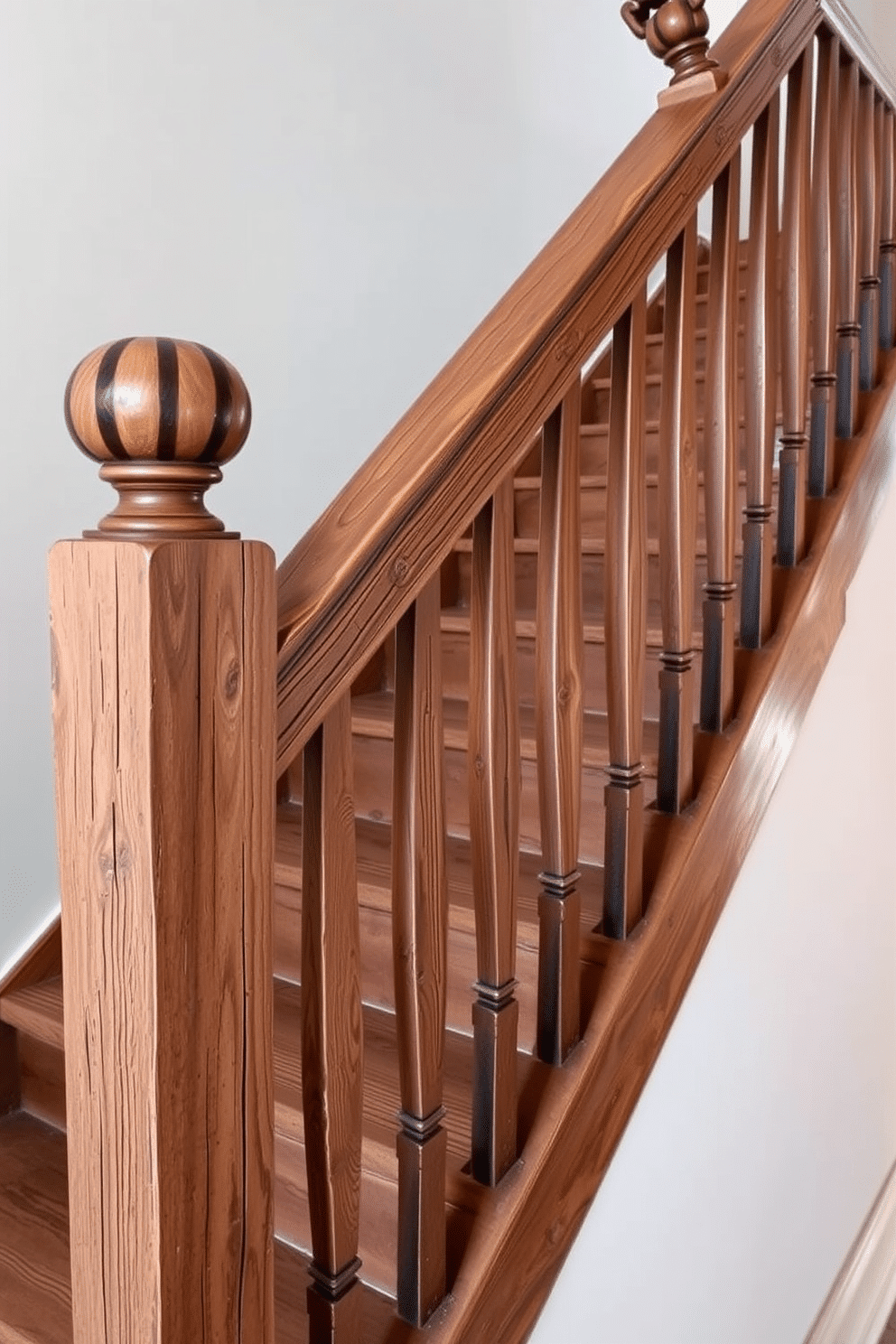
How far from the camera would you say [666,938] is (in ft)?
3.96

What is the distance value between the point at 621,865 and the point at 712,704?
0.89ft

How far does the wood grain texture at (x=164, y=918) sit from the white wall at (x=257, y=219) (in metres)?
1.22

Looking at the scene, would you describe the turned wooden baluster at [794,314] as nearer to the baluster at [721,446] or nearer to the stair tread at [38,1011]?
the baluster at [721,446]

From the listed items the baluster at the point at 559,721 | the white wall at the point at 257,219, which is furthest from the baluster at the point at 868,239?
the white wall at the point at 257,219

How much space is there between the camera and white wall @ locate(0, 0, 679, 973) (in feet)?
5.78

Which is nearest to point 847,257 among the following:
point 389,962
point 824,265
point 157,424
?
point 824,265

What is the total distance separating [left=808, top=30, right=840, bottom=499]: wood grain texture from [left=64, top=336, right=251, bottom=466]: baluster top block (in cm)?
114

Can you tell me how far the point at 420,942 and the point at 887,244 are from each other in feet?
4.87

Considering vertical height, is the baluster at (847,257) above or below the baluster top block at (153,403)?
above

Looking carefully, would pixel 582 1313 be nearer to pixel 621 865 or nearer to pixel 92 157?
pixel 621 865

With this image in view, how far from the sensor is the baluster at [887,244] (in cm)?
175

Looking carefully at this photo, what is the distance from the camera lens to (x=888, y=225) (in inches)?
69.9

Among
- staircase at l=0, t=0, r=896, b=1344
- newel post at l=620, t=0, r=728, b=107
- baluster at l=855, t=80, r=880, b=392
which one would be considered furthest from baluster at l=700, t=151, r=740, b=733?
baluster at l=855, t=80, r=880, b=392

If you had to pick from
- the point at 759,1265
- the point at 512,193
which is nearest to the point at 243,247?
the point at 512,193
